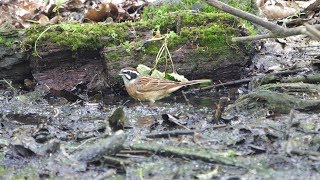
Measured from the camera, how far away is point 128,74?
22.7 ft

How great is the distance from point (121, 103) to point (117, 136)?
279 cm

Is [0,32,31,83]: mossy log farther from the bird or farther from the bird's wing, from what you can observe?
the bird's wing

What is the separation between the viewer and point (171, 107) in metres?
6.71

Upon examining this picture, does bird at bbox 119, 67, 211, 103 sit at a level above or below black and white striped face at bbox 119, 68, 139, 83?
below

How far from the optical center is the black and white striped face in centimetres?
688

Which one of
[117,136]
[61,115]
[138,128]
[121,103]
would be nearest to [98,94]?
[121,103]

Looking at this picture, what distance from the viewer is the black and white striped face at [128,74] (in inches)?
271

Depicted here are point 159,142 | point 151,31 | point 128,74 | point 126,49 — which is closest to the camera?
point 159,142

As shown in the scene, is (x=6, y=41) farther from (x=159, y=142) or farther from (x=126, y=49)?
(x=159, y=142)

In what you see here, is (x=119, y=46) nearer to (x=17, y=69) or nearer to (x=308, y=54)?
(x=17, y=69)

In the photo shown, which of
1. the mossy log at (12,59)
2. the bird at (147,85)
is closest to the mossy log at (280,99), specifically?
the bird at (147,85)

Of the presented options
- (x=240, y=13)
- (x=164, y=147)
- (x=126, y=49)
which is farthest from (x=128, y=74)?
(x=164, y=147)

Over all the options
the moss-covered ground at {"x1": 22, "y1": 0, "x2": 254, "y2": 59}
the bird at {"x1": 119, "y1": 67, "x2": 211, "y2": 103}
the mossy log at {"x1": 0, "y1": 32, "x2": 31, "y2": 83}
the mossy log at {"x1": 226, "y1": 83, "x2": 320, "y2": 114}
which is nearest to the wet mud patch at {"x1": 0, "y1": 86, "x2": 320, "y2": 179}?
the mossy log at {"x1": 226, "y1": 83, "x2": 320, "y2": 114}

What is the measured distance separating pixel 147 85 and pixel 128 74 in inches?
20.3
